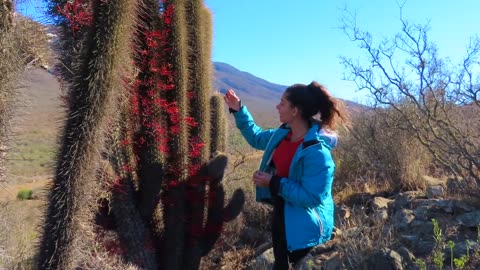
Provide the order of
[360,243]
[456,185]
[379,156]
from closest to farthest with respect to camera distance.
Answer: [360,243]
[456,185]
[379,156]

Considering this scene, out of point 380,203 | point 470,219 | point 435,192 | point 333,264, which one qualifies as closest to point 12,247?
point 333,264

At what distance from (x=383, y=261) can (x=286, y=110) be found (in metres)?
1.36

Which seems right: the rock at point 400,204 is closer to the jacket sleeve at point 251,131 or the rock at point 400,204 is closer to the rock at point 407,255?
the rock at point 407,255

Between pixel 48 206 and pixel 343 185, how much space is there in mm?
5605

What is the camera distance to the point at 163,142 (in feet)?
15.6

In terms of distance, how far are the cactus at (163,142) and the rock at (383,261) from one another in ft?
6.31

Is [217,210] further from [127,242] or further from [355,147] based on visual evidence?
[355,147]

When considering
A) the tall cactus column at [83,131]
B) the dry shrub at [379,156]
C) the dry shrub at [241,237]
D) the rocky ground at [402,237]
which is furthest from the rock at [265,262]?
the dry shrub at [379,156]

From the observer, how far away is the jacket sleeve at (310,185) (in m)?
3.52

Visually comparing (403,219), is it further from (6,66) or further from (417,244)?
(6,66)

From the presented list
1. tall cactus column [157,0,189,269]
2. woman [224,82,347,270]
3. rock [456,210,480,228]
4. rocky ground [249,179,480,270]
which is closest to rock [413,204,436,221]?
rocky ground [249,179,480,270]

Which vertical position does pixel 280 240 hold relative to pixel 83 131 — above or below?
below

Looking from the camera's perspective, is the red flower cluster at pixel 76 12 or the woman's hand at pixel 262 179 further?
the red flower cluster at pixel 76 12

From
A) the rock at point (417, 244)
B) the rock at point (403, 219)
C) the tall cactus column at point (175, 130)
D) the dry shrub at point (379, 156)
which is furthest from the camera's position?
the dry shrub at point (379, 156)
